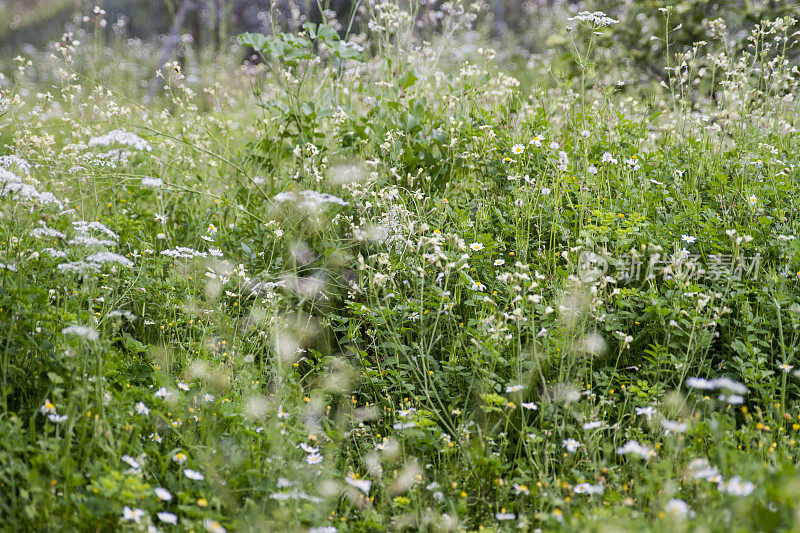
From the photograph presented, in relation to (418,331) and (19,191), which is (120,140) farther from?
(418,331)

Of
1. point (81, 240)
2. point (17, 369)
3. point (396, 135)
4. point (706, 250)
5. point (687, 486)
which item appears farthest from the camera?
point (396, 135)

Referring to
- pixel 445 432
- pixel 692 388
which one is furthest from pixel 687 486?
pixel 445 432

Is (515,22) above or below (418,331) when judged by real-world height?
above

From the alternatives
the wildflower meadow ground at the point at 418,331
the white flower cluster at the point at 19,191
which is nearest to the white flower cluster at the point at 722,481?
the wildflower meadow ground at the point at 418,331

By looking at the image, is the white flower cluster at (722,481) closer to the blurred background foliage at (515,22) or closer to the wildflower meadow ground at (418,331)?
the wildflower meadow ground at (418,331)

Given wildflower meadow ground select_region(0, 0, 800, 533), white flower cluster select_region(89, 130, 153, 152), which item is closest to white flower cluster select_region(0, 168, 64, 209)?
wildflower meadow ground select_region(0, 0, 800, 533)

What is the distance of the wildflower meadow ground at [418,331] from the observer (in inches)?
75.9

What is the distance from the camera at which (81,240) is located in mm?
2312

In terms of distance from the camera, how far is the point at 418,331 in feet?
8.96

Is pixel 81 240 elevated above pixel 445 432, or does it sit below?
above

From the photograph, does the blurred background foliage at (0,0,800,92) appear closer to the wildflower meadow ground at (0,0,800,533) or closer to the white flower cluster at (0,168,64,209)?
the wildflower meadow ground at (0,0,800,533)

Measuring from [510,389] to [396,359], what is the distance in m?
0.51

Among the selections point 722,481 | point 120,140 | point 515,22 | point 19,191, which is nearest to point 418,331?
point 722,481

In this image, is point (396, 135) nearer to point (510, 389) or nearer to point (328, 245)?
point (328, 245)
